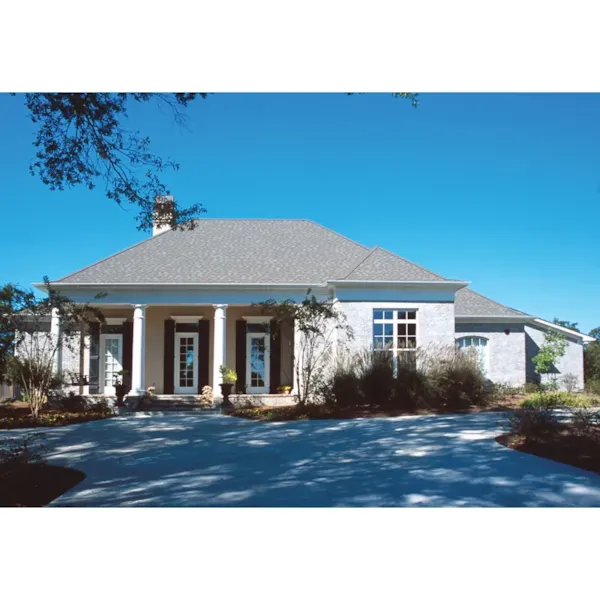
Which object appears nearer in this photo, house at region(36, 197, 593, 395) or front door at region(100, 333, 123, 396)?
house at region(36, 197, 593, 395)

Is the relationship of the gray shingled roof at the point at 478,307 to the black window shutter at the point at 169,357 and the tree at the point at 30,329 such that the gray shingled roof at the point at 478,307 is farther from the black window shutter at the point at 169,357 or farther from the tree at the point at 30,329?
the tree at the point at 30,329

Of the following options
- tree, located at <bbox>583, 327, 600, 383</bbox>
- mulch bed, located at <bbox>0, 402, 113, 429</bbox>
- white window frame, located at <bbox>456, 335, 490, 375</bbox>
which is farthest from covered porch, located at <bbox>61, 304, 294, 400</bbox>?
tree, located at <bbox>583, 327, 600, 383</bbox>

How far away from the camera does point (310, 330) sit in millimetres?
12711

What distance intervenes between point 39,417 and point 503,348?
12.9m

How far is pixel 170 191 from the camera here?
7410mm

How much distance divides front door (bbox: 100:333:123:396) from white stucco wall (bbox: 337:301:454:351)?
670cm

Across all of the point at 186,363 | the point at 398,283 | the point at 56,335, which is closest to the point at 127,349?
the point at 186,363

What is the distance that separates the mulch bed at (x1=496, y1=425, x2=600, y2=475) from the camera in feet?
20.0

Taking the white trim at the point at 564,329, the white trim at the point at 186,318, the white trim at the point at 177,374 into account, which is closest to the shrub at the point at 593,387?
the white trim at the point at 564,329

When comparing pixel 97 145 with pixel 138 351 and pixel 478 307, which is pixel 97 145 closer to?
pixel 138 351

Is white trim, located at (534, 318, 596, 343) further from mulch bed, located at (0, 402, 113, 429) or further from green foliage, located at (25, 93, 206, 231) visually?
green foliage, located at (25, 93, 206, 231)

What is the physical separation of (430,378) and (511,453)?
5180mm
